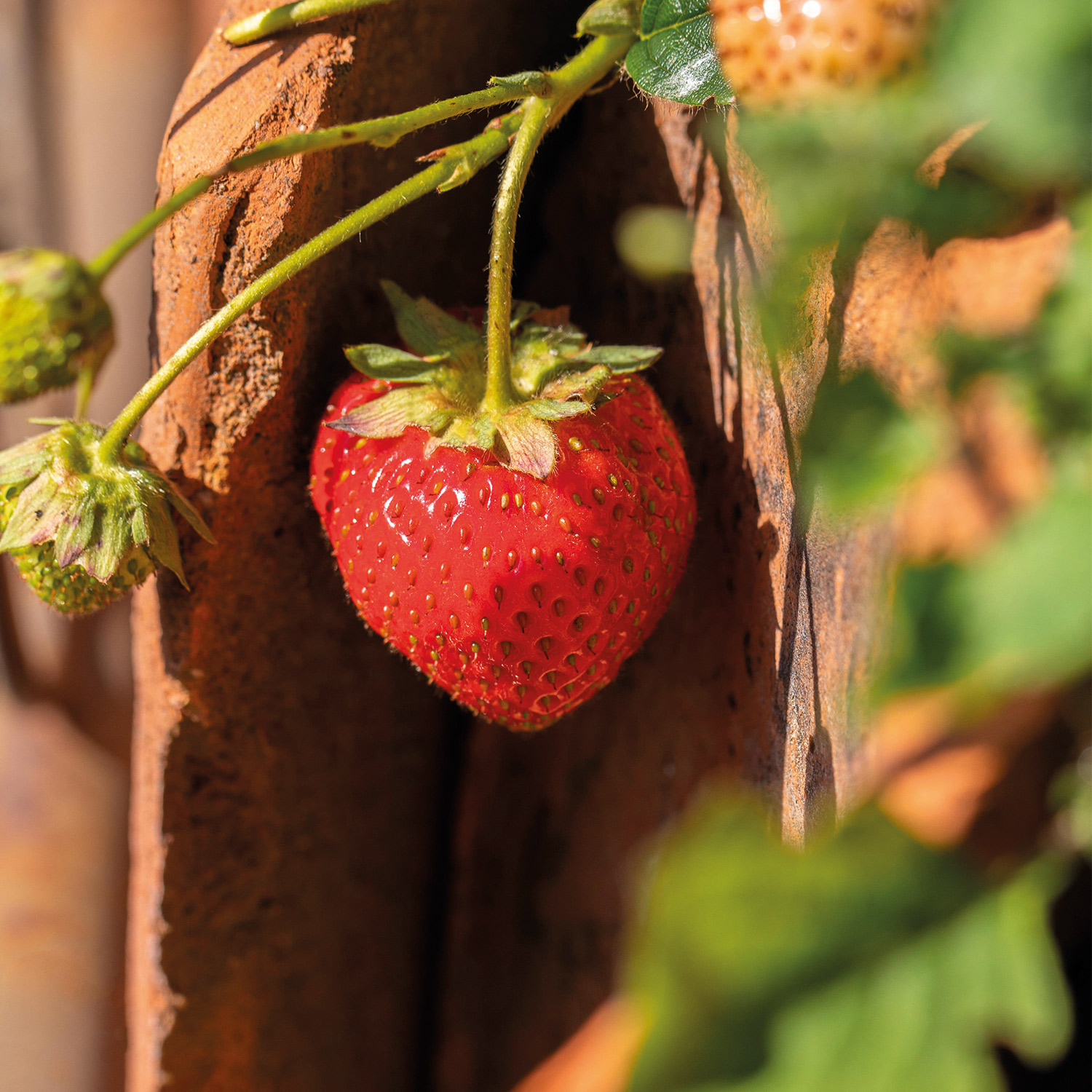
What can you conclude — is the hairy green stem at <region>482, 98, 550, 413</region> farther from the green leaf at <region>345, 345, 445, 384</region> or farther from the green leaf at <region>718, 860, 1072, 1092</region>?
the green leaf at <region>718, 860, 1072, 1092</region>

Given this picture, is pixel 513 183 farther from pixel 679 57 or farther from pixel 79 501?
pixel 79 501

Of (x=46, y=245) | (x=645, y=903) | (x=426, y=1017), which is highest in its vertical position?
(x=46, y=245)

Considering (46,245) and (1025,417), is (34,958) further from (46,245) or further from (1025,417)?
(1025,417)

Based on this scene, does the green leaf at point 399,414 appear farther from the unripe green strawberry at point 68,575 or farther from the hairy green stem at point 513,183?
the unripe green strawberry at point 68,575

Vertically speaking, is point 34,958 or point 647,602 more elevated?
point 647,602

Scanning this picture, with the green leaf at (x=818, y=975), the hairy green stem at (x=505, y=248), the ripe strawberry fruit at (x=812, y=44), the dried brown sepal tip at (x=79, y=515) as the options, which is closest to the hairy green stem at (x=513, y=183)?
the hairy green stem at (x=505, y=248)

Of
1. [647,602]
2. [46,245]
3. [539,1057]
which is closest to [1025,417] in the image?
[647,602]

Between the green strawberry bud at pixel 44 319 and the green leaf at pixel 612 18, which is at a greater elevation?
the green leaf at pixel 612 18
